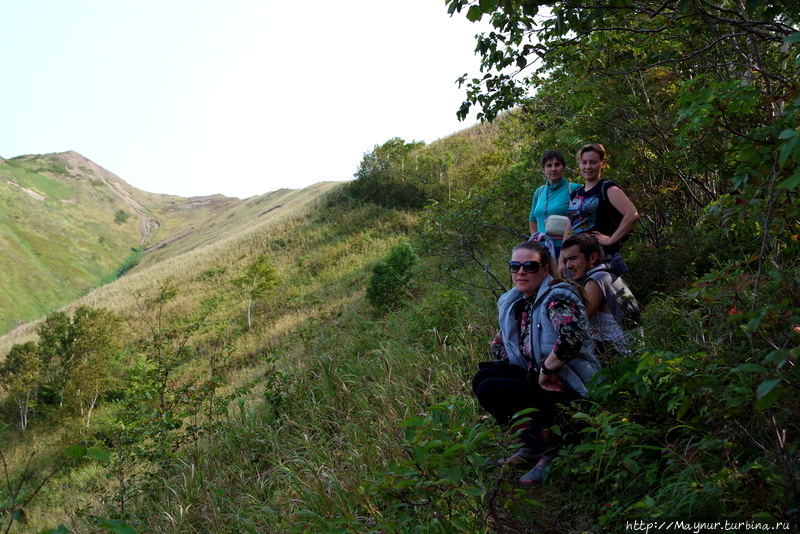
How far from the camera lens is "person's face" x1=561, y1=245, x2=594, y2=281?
4027 millimetres

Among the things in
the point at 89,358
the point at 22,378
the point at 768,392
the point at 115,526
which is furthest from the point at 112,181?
the point at 768,392

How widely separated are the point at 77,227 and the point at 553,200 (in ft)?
397

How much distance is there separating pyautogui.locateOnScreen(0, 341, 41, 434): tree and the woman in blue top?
92.2 ft

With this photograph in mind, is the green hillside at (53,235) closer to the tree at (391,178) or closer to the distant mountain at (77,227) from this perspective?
the distant mountain at (77,227)

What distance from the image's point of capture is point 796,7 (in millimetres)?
1996

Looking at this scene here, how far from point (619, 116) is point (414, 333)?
3721 millimetres

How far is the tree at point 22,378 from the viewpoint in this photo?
24.7 metres

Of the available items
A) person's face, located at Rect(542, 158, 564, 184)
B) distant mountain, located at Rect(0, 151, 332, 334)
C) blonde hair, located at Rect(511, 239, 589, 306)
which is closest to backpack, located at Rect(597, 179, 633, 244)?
person's face, located at Rect(542, 158, 564, 184)

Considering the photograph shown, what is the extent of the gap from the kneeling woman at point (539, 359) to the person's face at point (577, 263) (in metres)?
0.71

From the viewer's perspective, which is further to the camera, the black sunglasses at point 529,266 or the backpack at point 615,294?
the backpack at point 615,294

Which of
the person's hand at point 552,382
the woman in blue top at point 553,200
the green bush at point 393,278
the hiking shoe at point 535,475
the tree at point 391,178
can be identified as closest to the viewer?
the hiking shoe at point 535,475

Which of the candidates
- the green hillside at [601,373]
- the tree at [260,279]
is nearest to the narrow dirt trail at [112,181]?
the tree at [260,279]

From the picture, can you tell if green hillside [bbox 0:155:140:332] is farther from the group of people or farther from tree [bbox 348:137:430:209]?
the group of people

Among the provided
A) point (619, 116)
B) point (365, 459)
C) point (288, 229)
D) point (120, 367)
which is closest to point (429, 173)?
point (288, 229)
